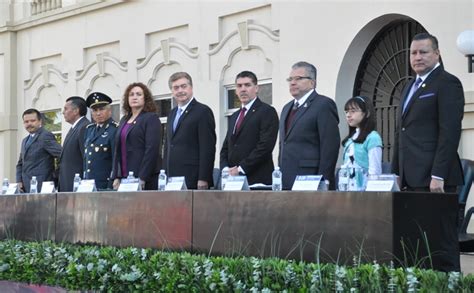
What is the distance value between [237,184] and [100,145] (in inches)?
102

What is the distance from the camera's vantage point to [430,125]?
5434 mm

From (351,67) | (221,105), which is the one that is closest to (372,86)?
(351,67)

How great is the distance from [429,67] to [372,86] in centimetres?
595

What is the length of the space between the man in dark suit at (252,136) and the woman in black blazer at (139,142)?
59 centimetres

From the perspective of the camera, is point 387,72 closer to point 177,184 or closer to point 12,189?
point 12,189

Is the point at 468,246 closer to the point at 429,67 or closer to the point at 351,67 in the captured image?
the point at 429,67

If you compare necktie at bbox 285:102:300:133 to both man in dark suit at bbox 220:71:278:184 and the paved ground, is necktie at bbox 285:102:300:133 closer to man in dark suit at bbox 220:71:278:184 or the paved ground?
man in dark suit at bbox 220:71:278:184

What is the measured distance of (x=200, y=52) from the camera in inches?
526

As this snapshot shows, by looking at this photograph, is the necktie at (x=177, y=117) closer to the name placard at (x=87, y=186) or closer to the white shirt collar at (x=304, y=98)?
the name placard at (x=87, y=186)

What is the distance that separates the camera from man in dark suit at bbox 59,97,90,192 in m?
8.32

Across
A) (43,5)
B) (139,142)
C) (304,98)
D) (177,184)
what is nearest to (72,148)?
(139,142)

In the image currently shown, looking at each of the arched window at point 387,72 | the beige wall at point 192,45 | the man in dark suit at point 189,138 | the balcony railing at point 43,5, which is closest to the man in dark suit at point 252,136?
the man in dark suit at point 189,138

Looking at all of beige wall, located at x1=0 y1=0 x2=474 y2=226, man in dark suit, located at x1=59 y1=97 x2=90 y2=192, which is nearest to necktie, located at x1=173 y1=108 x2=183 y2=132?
man in dark suit, located at x1=59 y1=97 x2=90 y2=192

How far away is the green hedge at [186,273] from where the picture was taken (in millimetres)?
3977
